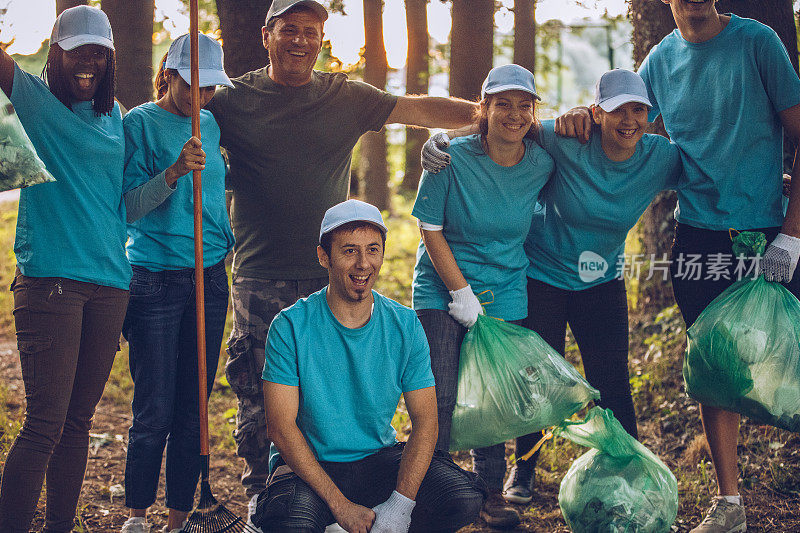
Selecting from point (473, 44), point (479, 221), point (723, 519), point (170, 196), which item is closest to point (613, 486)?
point (723, 519)

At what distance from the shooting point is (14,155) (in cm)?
250

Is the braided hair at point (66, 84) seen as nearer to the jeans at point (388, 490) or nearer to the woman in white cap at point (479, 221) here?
the woman in white cap at point (479, 221)

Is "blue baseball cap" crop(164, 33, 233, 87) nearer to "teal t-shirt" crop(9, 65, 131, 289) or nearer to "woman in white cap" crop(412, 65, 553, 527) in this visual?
"teal t-shirt" crop(9, 65, 131, 289)

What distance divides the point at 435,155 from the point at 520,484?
1.76 meters

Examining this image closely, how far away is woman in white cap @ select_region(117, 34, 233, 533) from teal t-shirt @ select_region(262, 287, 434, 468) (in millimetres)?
559

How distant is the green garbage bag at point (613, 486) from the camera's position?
2.99m

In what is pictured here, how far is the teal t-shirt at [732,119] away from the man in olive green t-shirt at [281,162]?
956 millimetres

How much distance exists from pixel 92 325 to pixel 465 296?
1.45 meters

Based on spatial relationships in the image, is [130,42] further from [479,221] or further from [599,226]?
[599,226]

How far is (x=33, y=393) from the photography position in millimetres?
2725

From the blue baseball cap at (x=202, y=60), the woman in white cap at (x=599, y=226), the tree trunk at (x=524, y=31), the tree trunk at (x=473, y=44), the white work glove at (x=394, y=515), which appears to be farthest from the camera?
the tree trunk at (x=524, y=31)

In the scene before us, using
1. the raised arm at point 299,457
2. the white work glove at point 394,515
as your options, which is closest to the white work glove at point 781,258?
the white work glove at point 394,515

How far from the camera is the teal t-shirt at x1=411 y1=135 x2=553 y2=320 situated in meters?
3.26

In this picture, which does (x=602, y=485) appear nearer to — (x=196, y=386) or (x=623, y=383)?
(x=623, y=383)
